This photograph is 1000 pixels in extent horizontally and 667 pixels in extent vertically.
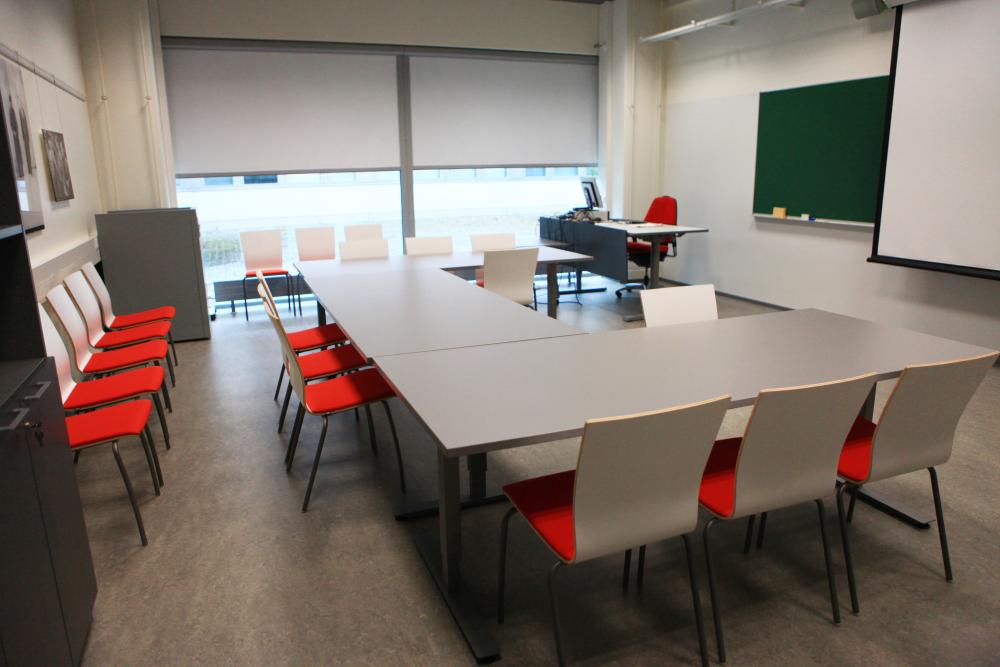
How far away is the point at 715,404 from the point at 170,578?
206 centimetres

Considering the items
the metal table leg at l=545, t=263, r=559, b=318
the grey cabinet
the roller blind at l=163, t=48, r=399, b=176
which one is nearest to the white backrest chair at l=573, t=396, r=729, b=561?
the metal table leg at l=545, t=263, r=559, b=318

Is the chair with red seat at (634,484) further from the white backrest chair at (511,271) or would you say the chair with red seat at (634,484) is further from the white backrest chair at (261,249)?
the white backrest chair at (261,249)

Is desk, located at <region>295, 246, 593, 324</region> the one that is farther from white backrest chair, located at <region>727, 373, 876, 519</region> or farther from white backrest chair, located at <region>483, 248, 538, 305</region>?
white backrest chair, located at <region>727, 373, 876, 519</region>

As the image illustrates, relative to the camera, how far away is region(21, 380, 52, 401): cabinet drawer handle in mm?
1821

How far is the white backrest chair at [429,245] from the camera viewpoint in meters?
6.00

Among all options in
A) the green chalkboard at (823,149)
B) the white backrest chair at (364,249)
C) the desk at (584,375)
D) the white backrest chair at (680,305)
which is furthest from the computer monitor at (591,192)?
the desk at (584,375)

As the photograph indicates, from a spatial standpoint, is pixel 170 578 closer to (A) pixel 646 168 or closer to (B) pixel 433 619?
(B) pixel 433 619

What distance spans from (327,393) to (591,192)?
5052 millimetres

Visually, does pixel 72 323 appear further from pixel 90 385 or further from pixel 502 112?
pixel 502 112

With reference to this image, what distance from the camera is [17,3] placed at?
168 inches

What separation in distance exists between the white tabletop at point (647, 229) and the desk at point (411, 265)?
3.66 ft

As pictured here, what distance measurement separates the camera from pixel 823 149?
20.0 feet

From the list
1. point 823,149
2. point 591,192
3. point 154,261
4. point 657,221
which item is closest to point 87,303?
point 154,261

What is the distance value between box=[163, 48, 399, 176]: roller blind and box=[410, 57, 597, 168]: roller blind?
405 millimetres
